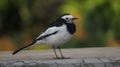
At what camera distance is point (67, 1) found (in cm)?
761

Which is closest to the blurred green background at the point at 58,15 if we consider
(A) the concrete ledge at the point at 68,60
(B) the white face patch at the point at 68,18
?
(A) the concrete ledge at the point at 68,60

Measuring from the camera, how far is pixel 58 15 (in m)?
7.55

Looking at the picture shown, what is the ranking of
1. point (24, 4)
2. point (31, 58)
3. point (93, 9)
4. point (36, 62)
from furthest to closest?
point (24, 4) → point (93, 9) → point (31, 58) → point (36, 62)

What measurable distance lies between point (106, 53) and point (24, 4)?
269 cm

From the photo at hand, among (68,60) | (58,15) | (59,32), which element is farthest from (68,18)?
(58,15)

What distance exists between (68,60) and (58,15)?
2.75 metres

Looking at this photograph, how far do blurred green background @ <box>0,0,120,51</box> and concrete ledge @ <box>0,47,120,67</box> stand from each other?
1837mm

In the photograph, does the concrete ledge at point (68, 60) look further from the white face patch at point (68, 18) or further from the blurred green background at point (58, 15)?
the blurred green background at point (58, 15)

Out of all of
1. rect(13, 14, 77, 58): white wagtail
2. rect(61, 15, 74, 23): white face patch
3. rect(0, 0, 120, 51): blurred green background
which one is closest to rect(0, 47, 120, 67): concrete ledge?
rect(13, 14, 77, 58): white wagtail

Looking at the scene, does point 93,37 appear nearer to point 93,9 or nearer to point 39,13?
point 93,9

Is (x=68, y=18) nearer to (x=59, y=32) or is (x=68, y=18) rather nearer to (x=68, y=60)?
(x=59, y=32)

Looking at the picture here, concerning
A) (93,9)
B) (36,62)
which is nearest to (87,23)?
(93,9)

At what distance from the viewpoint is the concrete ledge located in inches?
188

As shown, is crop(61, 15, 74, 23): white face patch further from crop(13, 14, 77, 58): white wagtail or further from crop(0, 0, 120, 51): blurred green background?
crop(0, 0, 120, 51): blurred green background
